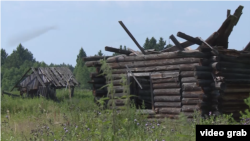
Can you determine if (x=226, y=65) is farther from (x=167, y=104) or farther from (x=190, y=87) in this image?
(x=167, y=104)

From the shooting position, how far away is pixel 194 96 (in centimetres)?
1109

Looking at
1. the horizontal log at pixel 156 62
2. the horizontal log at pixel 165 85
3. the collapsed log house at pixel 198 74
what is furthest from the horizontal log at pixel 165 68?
the horizontal log at pixel 165 85

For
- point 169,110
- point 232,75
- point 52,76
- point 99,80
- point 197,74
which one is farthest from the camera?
point 52,76

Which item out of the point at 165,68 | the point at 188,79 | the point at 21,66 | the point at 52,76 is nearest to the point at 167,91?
the point at 165,68

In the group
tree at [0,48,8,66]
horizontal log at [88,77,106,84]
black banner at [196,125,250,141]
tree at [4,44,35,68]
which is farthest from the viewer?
tree at [0,48,8,66]

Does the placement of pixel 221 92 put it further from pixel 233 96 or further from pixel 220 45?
pixel 220 45

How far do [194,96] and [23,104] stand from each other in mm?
8494

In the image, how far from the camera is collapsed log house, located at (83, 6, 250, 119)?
10.9m

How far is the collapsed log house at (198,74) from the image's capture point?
10.9 metres

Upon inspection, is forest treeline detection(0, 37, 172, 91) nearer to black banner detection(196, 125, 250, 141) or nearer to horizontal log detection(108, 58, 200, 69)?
horizontal log detection(108, 58, 200, 69)

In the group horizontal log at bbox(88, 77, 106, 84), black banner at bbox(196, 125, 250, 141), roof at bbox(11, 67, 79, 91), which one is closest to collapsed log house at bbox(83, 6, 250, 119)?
horizontal log at bbox(88, 77, 106, 84)

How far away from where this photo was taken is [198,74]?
34.8 ft

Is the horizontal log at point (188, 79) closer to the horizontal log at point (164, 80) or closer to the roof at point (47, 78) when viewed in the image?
the horizontal log at point (164, 80)

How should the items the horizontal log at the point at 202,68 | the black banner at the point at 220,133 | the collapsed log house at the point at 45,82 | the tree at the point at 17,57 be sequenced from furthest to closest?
the tree at the point at 17,57 → the collapsed log house at the point at 45,82 → the horizontal log at the point at 202,68 → the black banner at the point at 220,133
